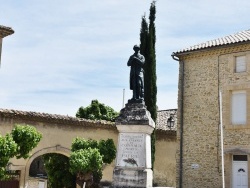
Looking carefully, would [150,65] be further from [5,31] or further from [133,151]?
[133,151]

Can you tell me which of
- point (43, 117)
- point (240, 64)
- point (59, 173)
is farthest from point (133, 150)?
point (240, 64)

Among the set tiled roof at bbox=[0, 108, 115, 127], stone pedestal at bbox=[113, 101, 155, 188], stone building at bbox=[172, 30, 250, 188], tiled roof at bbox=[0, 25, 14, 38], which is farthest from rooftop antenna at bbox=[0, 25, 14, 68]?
stone building at bbox=[172, 30, 250, 188]

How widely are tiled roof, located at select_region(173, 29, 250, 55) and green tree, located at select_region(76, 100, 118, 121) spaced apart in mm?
14126

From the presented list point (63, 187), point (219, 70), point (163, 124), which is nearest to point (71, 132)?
point (63, 187)

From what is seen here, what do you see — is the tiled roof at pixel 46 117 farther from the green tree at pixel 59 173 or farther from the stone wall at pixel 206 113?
the stone wall at pixel 206 113

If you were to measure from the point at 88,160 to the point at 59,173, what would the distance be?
11.5 feet

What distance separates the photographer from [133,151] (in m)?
12.6

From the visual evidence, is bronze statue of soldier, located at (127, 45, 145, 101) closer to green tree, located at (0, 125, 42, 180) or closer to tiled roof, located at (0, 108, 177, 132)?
green tree, located at (0, 125, 42, 180)

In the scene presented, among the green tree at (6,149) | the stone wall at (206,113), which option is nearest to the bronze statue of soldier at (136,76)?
the green tree at (6,149)

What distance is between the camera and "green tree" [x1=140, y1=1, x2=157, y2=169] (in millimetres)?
21344

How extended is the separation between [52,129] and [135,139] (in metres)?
6.24

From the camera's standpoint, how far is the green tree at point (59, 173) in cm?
1831

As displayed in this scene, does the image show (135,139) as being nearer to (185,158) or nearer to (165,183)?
(185,158)

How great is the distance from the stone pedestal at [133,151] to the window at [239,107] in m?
7.59
